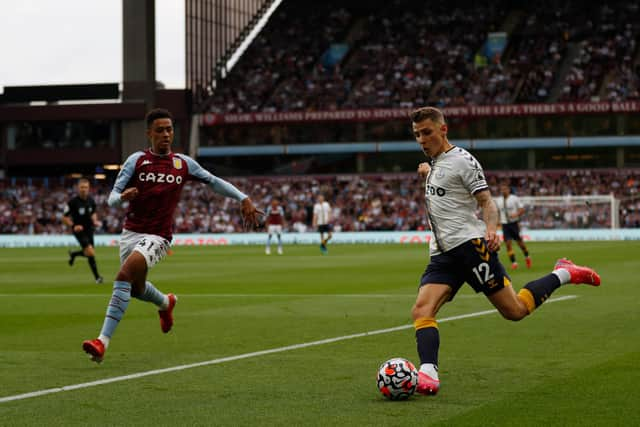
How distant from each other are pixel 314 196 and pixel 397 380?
186 ft

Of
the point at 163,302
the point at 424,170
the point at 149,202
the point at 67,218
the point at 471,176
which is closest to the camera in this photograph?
the point at 471,176

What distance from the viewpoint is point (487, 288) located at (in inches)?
317

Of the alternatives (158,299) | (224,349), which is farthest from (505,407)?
(158,299)

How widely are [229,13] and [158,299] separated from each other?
68802 mm

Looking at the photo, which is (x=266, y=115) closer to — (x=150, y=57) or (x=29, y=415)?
(x=150, y=57)

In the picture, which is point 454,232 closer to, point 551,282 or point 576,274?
point 551,282

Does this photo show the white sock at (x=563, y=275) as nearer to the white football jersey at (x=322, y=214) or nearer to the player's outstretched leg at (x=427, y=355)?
the player's outstretched leg at (x=427, y=355)

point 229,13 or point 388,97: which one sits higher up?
point 229,13

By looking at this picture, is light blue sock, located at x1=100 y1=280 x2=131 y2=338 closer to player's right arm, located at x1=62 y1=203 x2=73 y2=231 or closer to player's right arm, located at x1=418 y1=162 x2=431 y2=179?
player's right arm, located at x1=418 y1=162 x2=431 y2=179

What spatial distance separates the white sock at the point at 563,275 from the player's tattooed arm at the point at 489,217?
140cm

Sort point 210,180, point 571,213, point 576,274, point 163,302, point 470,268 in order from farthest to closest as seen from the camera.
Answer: point 571,213 < point 163,302 < point 210,180 < point 576,274 < point 470,268

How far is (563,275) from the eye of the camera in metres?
9.27

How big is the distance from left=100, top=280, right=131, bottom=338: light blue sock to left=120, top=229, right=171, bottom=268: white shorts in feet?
0.97

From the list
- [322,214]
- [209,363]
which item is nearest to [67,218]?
[209,363]
